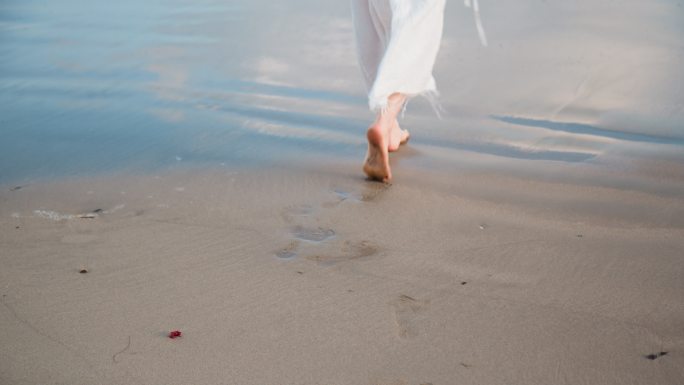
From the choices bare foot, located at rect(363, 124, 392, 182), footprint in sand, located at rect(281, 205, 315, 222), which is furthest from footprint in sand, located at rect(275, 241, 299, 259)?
bare foot, located at rect(363, 124, 392, 182)

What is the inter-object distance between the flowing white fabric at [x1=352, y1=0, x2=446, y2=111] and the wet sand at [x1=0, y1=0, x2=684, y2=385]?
0.32 metres

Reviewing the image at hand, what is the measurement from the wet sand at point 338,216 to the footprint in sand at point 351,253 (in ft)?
0.05

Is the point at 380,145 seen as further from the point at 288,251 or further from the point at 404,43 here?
the point at 288,251

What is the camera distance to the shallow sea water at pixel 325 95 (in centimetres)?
331

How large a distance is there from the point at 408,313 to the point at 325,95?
7.39 feet

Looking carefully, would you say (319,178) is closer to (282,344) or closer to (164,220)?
(164,220)

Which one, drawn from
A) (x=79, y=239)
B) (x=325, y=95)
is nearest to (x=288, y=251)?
(x=79, y=239)

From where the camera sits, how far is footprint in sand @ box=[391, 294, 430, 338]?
1.97m

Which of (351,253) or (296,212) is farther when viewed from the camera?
(296,212)

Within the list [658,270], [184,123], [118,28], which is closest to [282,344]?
[658,270]

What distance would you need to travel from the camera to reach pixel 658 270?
2236mm

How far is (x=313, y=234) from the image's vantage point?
2.59 meters

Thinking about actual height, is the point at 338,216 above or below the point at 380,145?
below

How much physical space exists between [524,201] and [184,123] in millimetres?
1700
